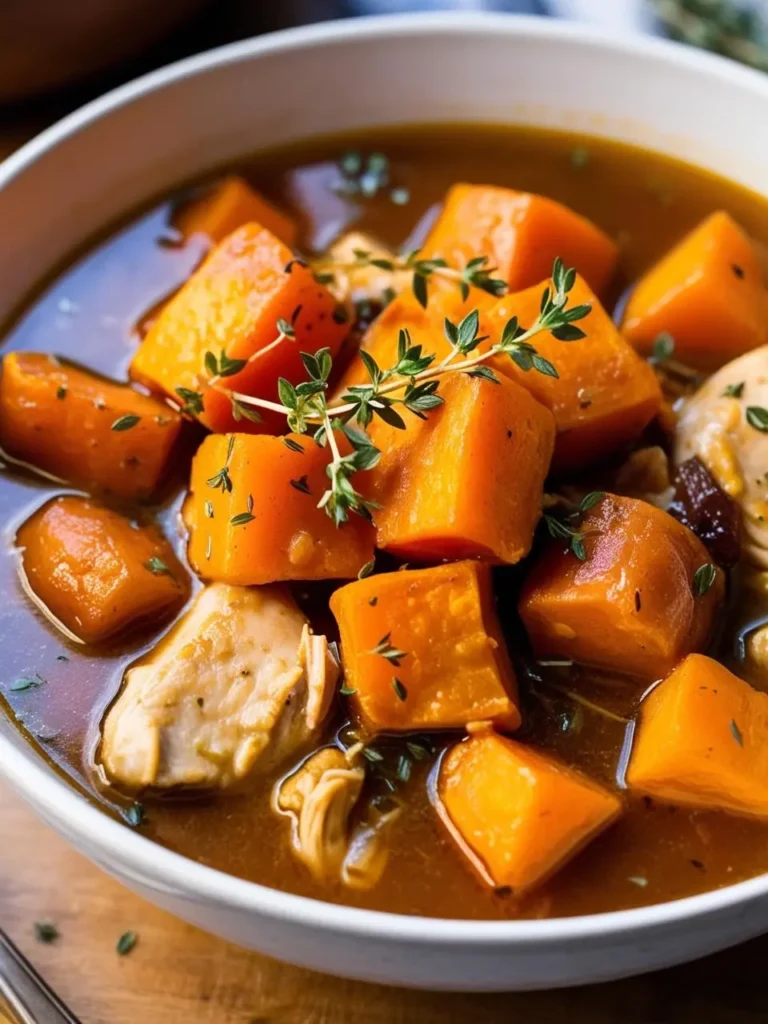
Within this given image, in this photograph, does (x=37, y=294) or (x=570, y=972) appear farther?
(x=37, y=294)

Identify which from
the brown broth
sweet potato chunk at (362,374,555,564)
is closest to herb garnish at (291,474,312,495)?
sweet potato chunk at (362,374,555,564)

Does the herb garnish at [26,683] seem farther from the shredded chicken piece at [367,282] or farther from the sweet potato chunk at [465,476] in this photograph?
the shredded chicken piece at [367,282]

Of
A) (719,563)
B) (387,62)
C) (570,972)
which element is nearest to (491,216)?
(387,62)

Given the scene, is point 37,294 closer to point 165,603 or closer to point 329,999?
point 165,603

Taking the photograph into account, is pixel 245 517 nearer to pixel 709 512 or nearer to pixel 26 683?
pixel 26 683

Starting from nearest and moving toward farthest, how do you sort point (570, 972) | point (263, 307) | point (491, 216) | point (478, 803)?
point (570, 972), point (478, 803), point (263, 307), point (491, 216)

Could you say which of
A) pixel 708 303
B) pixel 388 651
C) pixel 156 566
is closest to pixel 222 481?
pixel 156 566
